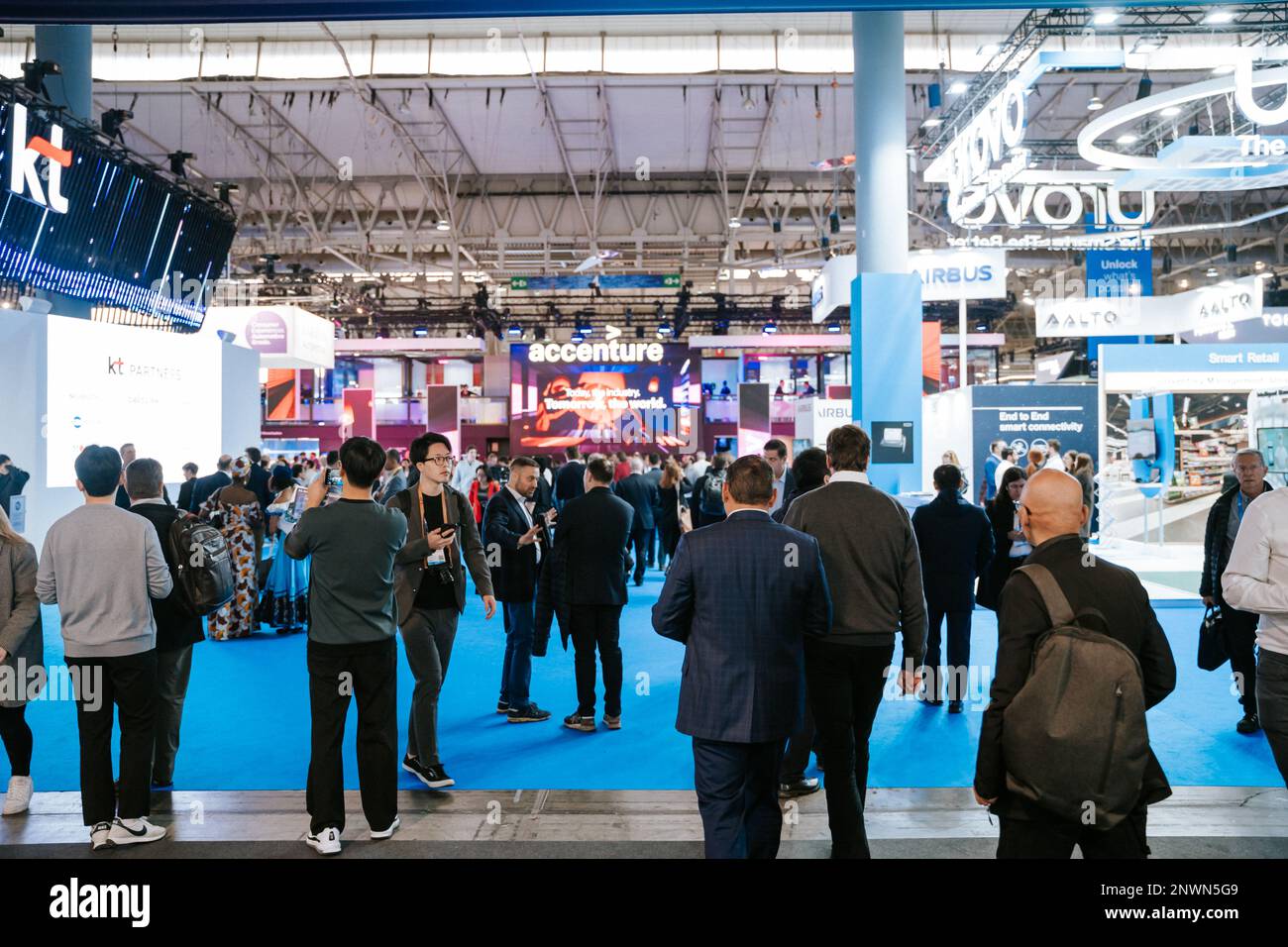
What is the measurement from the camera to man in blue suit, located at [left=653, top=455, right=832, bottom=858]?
2.62m

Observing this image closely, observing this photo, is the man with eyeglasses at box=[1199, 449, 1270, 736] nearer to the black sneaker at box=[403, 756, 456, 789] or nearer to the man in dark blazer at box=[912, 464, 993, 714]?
the man in dark blazer at box=[912, 464, 993, 714]

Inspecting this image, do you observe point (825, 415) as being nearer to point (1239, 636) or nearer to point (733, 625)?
point (1239, 636)

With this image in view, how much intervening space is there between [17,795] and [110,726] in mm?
764

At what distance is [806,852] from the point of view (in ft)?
10.5

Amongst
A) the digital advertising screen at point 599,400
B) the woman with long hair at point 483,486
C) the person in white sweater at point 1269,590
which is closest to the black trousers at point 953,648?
the person in white sweater at point 1269,590

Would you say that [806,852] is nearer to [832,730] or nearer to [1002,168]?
[832,730]

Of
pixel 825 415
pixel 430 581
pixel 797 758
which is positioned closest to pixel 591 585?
pixel 430 581

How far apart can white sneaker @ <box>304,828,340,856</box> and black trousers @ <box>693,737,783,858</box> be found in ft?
4.66

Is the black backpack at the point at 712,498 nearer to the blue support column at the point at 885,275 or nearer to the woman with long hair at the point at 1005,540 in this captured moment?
the blue support column at the point at 885,275

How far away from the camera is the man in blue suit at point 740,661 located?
2.62m

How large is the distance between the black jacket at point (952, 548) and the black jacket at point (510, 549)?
7.02ft

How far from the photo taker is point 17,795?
3.54 meters

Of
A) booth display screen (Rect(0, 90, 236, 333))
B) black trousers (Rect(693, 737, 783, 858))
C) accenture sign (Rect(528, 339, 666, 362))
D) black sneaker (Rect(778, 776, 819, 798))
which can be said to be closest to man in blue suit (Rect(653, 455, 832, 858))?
Result: black trousers (Rect(693, 737, 783, 858))
